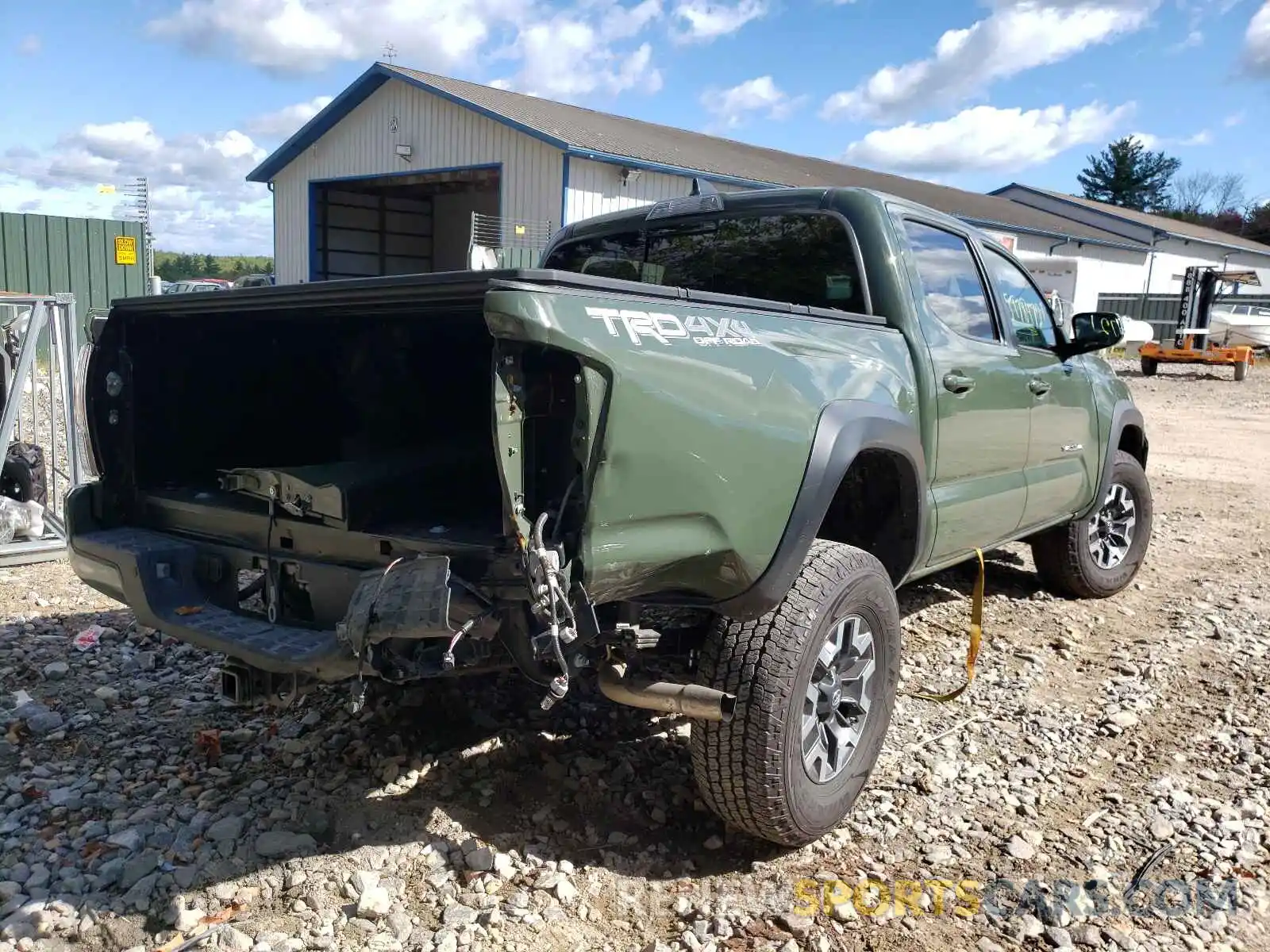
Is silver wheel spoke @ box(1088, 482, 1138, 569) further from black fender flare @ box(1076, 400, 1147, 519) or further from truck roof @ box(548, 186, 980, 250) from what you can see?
truck roof @ box(548, 186, 980, 250)

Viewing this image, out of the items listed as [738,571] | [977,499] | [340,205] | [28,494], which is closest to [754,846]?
[738,571]

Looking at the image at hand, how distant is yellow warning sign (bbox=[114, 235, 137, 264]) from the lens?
17.1m

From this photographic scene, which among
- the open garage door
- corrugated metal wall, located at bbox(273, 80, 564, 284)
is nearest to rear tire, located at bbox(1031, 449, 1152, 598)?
corrugated metal wall, located at bbox(273, 80, 564, 284)

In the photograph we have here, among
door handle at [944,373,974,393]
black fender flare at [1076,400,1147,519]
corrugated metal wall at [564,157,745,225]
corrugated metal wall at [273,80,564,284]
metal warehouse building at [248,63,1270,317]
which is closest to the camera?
door handle at [944,373,974,393]

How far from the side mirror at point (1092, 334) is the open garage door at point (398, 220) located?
17135 millimetres

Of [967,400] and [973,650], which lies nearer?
[967,400]

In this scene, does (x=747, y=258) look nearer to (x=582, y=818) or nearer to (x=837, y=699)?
(x=837, y=699)

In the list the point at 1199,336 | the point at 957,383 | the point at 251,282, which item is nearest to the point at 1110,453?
the point at 957,383

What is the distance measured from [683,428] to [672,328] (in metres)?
0.27

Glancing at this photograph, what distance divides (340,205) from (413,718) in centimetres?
2335

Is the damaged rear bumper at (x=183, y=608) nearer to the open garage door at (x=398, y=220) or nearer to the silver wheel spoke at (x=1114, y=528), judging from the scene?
the silver wheel spoke at (x=1114, y=528)

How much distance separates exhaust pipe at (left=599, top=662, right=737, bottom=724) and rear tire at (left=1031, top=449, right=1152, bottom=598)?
135 inches

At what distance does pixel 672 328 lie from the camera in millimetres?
2637

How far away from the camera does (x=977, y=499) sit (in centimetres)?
420
